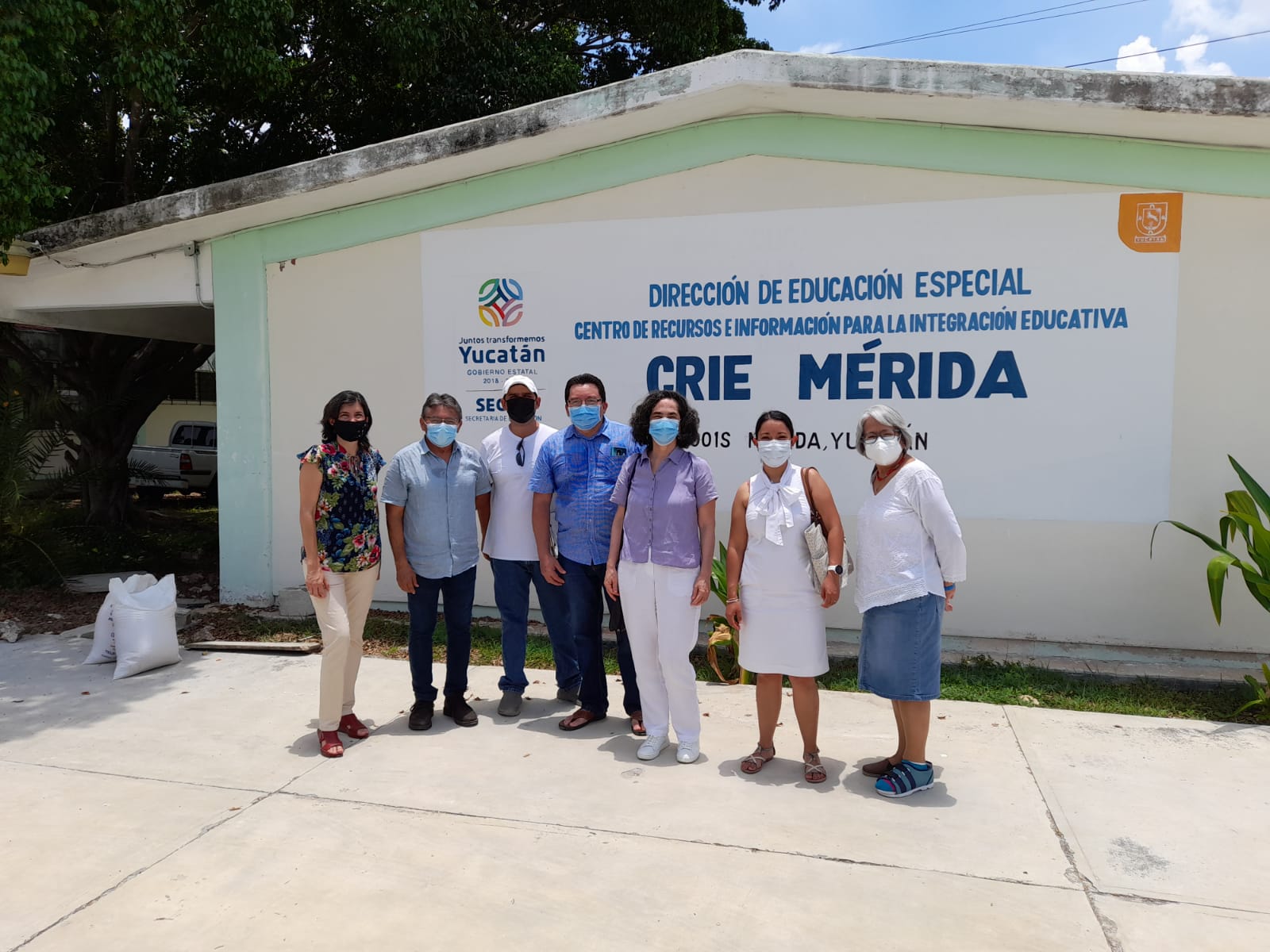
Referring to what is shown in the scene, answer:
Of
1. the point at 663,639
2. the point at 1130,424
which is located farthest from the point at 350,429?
the point at 1130,424

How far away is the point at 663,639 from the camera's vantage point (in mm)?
4246

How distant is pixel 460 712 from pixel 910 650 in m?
2.41

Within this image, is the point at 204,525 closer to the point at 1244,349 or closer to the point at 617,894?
the point at 617,894

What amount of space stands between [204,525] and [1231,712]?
12371mm

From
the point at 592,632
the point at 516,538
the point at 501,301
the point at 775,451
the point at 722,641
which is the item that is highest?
the point at 501,301

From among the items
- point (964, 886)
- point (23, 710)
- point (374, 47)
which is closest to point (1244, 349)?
point (964, 886)

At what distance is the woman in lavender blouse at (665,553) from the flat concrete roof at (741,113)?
2.71 meters

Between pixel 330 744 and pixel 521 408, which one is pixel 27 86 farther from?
pixel 330 744

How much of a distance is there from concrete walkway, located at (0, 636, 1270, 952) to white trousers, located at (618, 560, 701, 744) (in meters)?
0.24

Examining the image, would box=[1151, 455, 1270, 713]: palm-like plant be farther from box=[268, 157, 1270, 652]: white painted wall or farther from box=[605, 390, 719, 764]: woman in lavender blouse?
box=[605, 390, 719, 764]: woman in lavender blouse

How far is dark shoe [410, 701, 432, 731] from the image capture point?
15.6ft

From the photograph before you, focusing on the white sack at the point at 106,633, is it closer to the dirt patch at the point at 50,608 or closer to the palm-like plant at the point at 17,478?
the dirt patch at the point at 50,608

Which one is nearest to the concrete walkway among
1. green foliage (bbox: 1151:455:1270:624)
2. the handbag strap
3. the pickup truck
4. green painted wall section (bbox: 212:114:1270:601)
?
green foliage (bbox: 1151:455:1270:624)

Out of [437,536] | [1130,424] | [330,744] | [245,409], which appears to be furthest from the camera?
[245,409]
